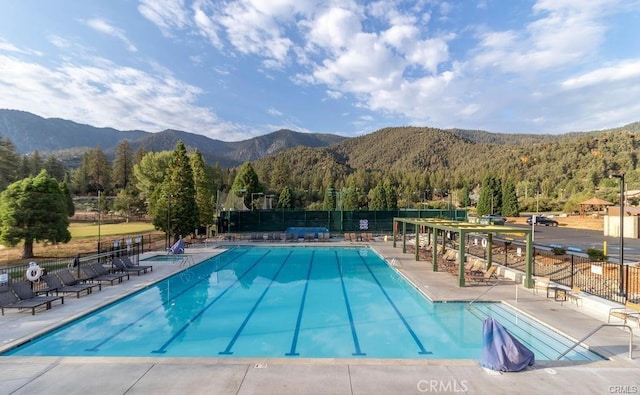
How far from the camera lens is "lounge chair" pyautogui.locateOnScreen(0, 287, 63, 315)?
330 inches

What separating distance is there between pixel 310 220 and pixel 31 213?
19.1 meters

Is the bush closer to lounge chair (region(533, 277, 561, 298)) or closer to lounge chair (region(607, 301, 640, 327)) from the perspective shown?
lounge chair (region(533, 277, 561, 298))

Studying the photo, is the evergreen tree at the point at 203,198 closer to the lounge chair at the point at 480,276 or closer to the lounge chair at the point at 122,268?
the lounge chair at the point at 122,268

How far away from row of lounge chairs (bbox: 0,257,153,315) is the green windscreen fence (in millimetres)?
15613

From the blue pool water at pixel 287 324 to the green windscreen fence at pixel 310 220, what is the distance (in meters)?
15.5

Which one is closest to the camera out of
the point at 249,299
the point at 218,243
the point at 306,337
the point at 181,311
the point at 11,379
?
the point at 11,379

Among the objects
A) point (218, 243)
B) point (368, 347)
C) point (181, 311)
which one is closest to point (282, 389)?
point (368, 347)

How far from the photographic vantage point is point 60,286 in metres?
10.1

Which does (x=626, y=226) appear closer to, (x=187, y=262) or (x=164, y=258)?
(x=187, y=262)

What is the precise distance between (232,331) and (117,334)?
250cm

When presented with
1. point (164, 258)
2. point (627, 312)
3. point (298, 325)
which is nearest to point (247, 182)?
point (164, 258)

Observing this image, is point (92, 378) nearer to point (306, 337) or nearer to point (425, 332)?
point (306, 337)

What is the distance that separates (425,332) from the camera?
826 centimetres

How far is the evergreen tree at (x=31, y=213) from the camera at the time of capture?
15.9 metres
